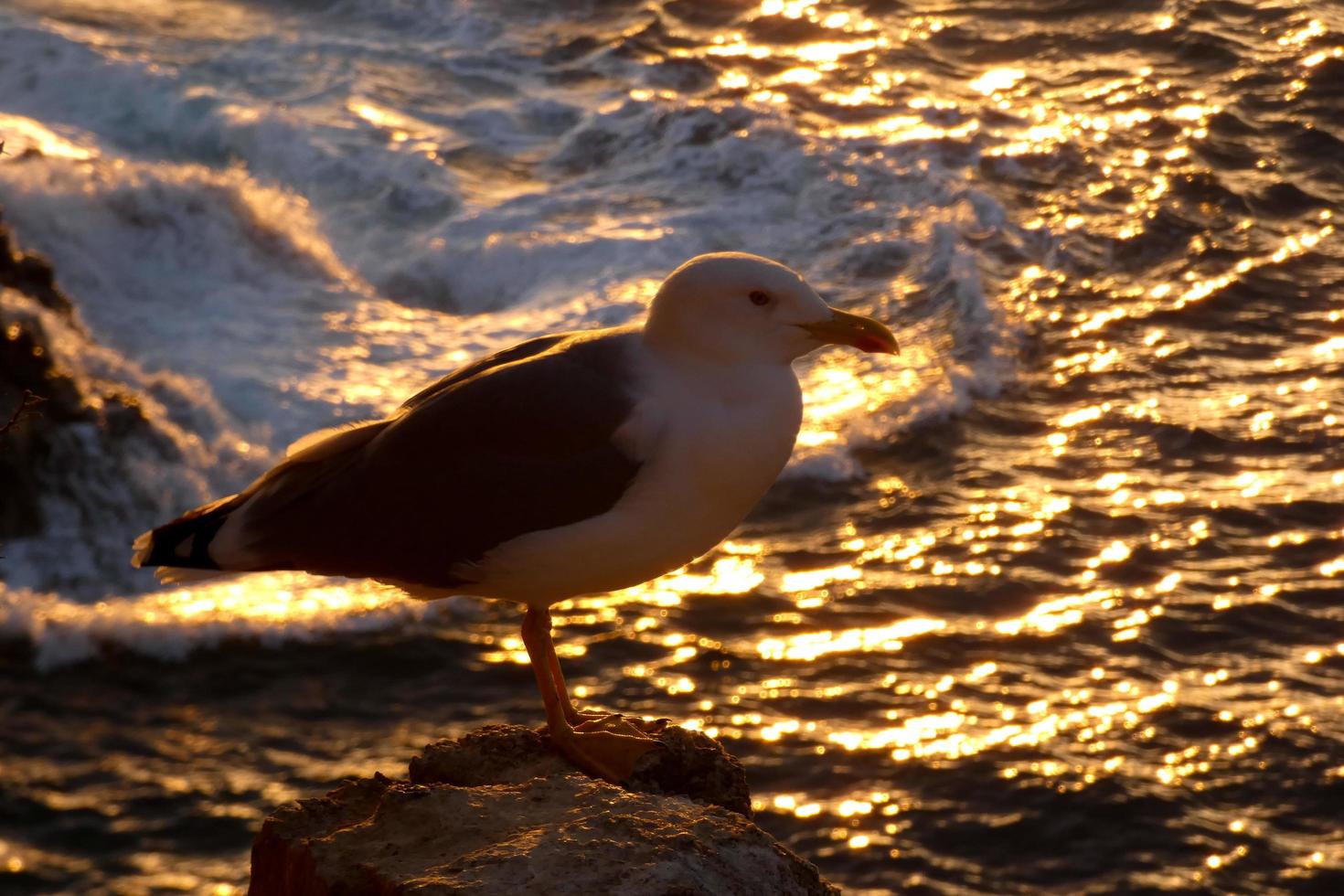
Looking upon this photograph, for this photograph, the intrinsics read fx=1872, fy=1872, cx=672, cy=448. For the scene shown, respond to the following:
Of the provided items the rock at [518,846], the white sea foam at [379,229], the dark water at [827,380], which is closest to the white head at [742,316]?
the rock at [518,846]

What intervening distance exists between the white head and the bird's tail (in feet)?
4.20

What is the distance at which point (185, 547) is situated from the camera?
4.98 meters

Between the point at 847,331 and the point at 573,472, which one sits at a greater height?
the point at 847,331

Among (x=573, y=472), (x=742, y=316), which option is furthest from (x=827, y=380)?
(x=573, y=472)

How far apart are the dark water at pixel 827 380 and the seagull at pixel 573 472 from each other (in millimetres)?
2574

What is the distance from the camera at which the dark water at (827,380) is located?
25.4 feet

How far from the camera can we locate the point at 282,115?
16188mm

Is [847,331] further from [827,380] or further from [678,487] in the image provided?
[827,380]

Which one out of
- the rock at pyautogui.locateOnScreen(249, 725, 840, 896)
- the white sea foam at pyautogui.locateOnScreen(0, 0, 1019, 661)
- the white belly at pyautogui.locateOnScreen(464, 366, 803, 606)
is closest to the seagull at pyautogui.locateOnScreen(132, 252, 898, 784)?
the white belly at pyautogui.locateOnScreen(464, 366, 803, 606)

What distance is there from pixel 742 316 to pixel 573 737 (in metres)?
1.24

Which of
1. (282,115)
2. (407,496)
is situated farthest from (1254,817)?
(282,115)

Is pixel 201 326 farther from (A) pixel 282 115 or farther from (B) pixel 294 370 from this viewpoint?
(A) pixel 282 115

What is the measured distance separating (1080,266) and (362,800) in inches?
389

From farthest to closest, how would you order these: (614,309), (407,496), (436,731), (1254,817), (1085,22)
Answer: (1085,22)
(614,309)
(436,731)
(1254,817)
(407,496)
